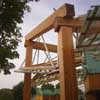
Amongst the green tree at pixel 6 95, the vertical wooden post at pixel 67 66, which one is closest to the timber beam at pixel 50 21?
the vertical wooden post at pixel 67 66

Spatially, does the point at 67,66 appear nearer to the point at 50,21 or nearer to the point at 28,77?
the point at 50,21

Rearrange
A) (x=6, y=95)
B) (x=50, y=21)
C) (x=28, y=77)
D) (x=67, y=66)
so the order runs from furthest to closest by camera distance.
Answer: (x=6, y=95)
(x=28, y=77)
(x=50, y=21)
(x=67, y=66)

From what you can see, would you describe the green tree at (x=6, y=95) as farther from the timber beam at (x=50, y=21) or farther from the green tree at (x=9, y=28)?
the green tree at (x=9, y=28)

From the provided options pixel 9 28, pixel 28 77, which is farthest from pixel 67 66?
pixel 28 77

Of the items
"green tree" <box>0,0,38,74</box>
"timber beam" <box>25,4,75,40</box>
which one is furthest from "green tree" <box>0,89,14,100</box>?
"green tree" <box>0,0,38,74</box>

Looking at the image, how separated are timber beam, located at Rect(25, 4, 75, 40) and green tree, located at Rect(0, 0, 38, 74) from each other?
1674mm

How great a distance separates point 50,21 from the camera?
44.3 ft

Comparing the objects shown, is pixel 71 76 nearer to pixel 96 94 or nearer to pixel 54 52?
pixel 96 94

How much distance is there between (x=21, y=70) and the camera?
50.9ft

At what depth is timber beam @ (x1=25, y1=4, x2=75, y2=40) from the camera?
11320 mm

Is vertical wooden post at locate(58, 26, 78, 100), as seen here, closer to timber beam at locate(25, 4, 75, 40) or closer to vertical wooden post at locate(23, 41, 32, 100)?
timber beam at locate(25, 4, 75, 40)

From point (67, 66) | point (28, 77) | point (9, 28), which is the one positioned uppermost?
point (9, 28)

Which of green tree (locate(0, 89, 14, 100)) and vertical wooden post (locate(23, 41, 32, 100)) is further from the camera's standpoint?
green tree (locate(0, 89, 14, 100))

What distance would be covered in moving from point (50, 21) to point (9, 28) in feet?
9.45
